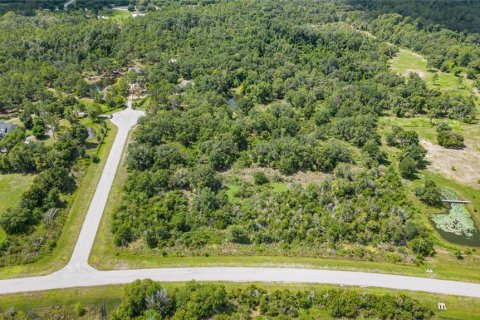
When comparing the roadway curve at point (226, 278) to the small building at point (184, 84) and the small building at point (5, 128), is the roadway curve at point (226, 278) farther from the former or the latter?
the small building at point (184, 84)

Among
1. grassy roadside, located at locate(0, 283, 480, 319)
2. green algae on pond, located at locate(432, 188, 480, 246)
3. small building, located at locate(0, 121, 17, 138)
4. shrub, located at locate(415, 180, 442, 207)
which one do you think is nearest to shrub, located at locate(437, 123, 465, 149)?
green algae on pond, located at locate(432, 188, 480, 246)

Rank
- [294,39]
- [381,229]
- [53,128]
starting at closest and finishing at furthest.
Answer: [381,229]
[53,128]
[294,39]

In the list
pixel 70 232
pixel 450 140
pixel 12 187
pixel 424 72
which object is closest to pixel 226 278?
pixel 70 232

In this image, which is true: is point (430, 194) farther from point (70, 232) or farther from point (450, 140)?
point (70, 232)

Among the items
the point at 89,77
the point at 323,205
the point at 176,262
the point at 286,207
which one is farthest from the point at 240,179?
the point at 89,77

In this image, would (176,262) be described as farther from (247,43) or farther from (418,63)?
(418,63)

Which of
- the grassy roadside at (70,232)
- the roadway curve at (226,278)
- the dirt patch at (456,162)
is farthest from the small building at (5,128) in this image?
the dirt patch at (456,162)

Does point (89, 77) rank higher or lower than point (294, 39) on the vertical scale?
lower
